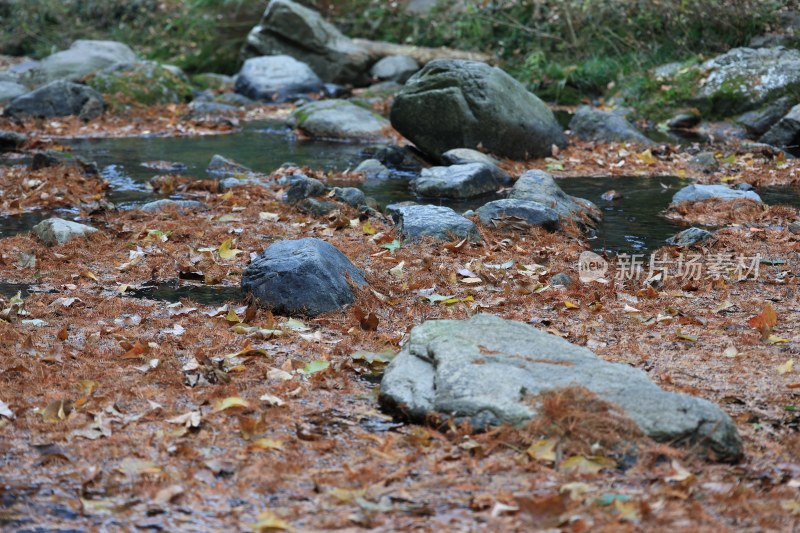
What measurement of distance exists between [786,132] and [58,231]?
985cm

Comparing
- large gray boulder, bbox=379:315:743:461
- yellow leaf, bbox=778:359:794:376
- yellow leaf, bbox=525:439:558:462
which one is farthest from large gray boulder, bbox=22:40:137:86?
yellow leaf, bbox=525:439:558:462

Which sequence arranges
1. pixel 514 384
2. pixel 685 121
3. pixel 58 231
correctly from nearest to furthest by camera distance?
pixel 514 384
pixel 58 231
pixel 685 121

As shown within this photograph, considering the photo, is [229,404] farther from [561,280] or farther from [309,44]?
[309,44]

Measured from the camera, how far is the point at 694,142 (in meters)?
13.0

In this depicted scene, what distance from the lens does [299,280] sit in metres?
5.53

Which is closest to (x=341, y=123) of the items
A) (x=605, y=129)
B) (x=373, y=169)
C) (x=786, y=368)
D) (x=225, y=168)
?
(x=373, y=169)

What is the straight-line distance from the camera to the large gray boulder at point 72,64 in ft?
54.6

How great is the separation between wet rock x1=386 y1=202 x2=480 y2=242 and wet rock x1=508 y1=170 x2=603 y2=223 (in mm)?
1097

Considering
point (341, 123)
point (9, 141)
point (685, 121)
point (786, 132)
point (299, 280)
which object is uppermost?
point (299, 280)

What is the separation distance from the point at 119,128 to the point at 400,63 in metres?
7.12

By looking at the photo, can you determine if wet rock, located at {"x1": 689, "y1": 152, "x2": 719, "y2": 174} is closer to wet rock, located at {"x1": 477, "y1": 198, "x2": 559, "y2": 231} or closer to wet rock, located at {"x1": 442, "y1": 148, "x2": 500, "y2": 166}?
wet rock, located at {"x1": 442, "y1": 148, "x2": 500, "y2": 166}

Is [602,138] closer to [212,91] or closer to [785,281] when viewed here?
[785,281]

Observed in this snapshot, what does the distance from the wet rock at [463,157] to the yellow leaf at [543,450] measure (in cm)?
702

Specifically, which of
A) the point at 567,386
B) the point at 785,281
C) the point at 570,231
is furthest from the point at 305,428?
the point at 570,231
